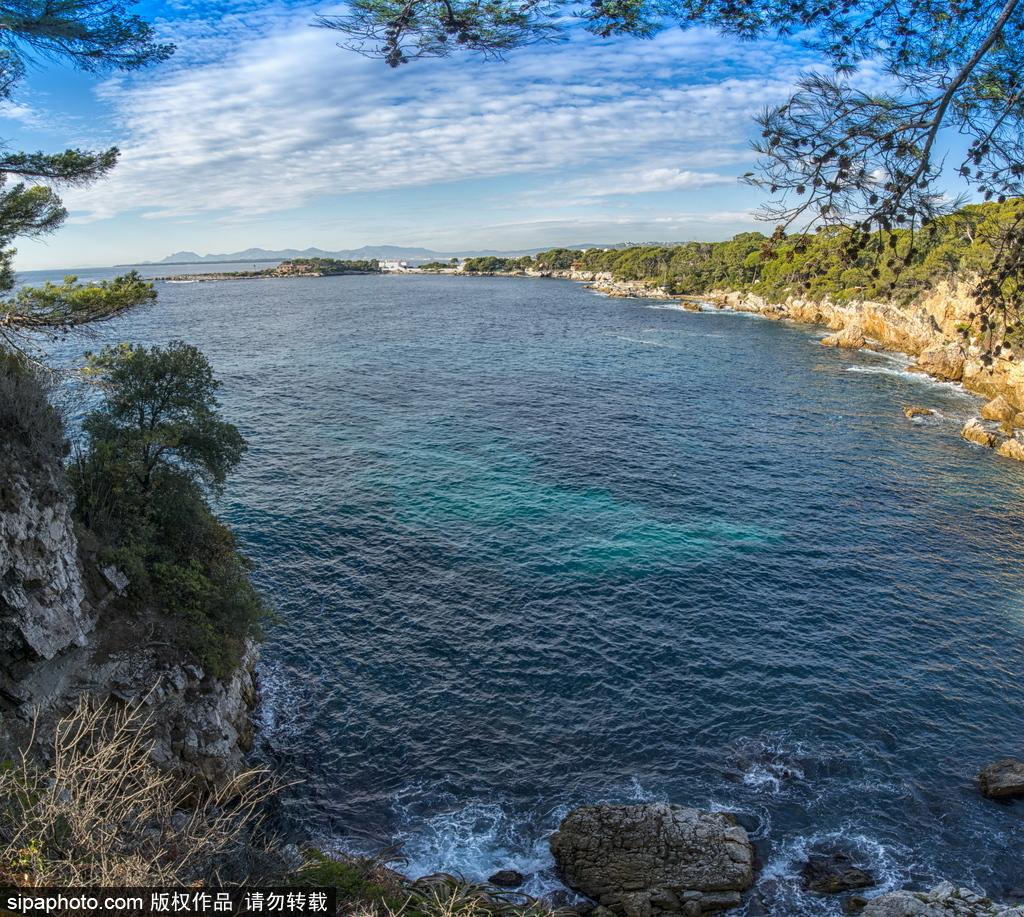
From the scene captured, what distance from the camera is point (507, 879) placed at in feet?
67.4

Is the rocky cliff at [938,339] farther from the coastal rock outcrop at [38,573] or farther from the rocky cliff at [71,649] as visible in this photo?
the coastal rock outcrop at [38,573]

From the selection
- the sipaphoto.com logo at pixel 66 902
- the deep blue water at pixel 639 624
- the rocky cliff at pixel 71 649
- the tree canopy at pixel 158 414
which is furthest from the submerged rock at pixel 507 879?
the tree canopy at pixel 158 414

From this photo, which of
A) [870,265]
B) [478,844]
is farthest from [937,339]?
[870,265]

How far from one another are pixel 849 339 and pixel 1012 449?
2055 inches

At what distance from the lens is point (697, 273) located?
18712 centimetres

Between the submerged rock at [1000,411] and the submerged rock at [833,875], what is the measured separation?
56599 millimetres

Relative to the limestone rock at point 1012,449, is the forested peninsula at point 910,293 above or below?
above

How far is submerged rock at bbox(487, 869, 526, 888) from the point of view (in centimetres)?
2043

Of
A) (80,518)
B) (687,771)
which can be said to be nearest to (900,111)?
(687,771)

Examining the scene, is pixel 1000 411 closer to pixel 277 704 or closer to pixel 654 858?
pixel 654 858

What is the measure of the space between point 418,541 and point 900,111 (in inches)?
1342

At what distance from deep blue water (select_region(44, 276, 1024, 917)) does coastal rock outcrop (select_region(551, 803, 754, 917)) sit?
106 cm

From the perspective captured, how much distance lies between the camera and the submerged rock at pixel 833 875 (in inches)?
795

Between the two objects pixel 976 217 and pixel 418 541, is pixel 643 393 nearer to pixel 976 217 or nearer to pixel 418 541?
pixel 418 541
